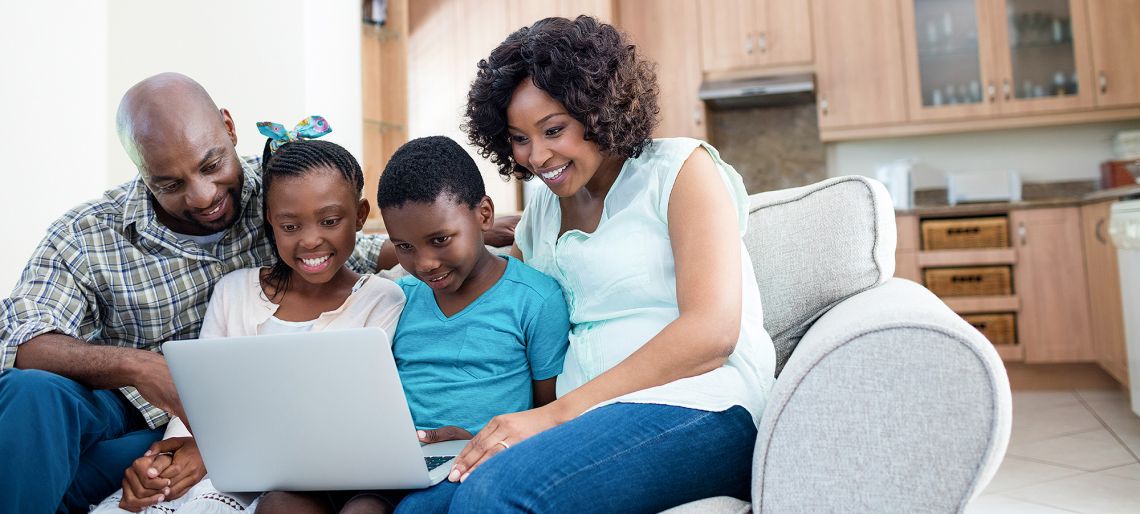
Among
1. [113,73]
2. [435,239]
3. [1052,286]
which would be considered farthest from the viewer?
[1052,286]

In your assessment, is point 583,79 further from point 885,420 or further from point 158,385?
point 158,385

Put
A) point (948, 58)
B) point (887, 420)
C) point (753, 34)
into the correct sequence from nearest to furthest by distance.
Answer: point (887, 420) < point (948, 58) < point (753, 34)

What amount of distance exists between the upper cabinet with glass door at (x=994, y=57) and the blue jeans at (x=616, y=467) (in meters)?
3.68

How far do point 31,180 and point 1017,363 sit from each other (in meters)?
4.18

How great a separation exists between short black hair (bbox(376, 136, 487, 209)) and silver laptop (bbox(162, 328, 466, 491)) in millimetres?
348

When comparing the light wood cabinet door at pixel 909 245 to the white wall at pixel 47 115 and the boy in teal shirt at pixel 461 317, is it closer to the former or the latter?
the boy in teal shirt at pixel 461 317

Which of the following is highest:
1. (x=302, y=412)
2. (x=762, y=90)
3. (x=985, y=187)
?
(x=762, y=90)

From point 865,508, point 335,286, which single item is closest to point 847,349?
point 865,508

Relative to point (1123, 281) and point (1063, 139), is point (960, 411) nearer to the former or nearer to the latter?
point (1123, 281)

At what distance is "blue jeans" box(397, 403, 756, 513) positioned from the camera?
0.89 metres

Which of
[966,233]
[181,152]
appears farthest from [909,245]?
[181,152]

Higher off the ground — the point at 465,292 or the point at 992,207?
the point at 992,207

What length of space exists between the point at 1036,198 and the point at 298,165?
4063 millimetres

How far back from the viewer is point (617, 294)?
121 centimetres
